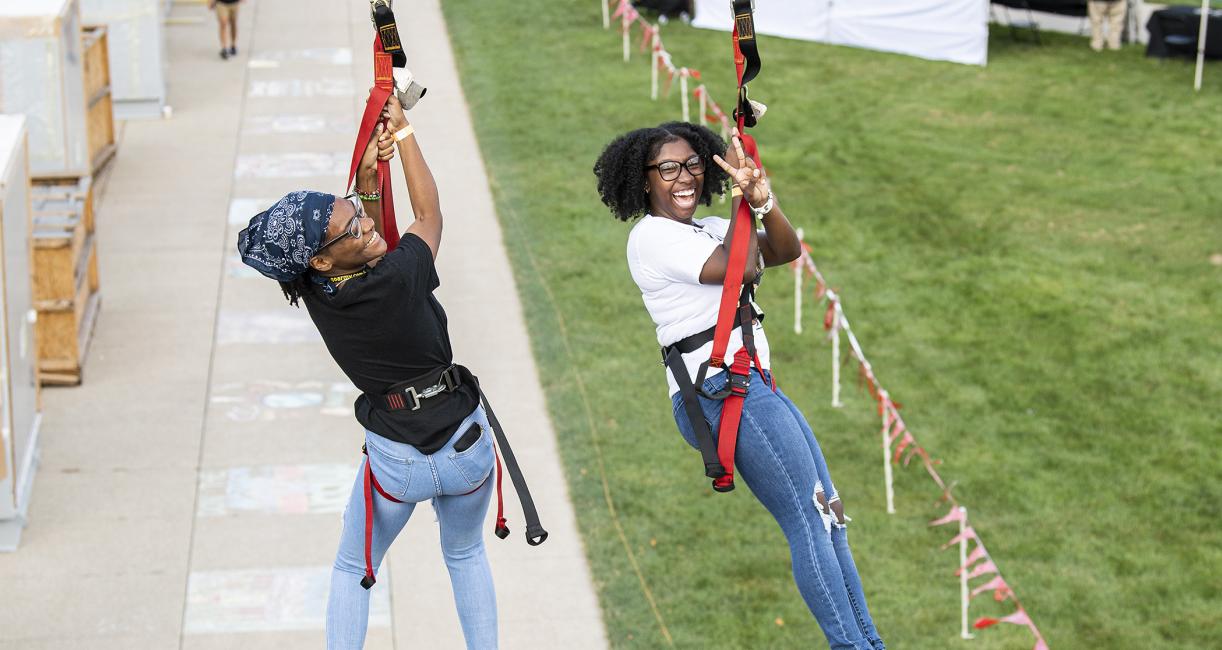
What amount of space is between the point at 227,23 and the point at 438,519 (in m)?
15.2

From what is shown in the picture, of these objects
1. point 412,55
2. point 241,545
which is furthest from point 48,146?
point 412,55

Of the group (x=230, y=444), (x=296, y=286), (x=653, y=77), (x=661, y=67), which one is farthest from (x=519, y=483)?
(x=661, y=67)

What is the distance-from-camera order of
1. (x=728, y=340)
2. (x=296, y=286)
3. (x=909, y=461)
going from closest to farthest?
(x=296, y=286) → (x=728, y=340) → (x=909, y=461)

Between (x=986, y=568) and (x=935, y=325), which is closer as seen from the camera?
(x=986, y=568)

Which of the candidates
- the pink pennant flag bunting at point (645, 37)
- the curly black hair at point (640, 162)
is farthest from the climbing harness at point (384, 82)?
the pink pennant flag bunting at point (645, 37)

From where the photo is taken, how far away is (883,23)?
20203 millimetres

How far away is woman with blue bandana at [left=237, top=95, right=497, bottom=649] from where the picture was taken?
473 cm

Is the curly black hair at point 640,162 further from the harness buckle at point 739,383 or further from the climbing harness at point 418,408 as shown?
the climbing harness at point 418,408

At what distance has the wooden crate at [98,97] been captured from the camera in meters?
14.9

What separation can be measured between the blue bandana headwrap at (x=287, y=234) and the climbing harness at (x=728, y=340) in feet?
4.42

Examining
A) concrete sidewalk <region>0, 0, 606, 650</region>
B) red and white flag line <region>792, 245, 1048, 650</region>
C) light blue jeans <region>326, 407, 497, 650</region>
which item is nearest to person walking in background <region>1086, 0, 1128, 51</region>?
concrete sidewalk <region>0, 0, 606, 650</region>

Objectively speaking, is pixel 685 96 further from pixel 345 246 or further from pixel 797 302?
pixel 345 246

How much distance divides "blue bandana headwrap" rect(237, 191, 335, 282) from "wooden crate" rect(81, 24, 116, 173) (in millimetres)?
10745

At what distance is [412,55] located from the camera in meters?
19.5
